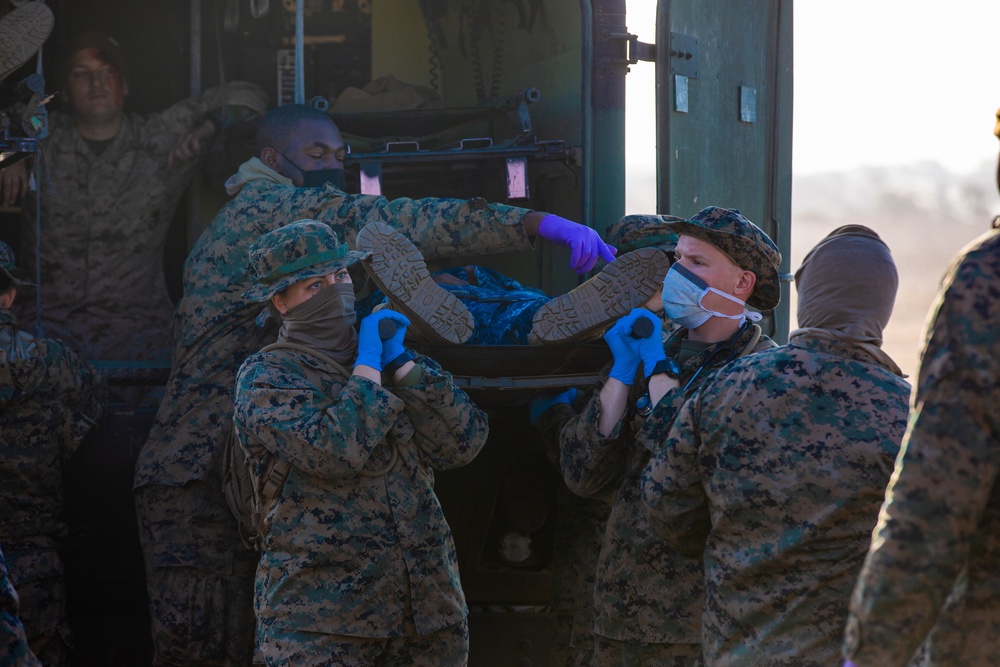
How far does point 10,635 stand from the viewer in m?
2.01

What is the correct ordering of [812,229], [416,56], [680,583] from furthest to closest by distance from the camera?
1. [812,229]
2. [416,56]
3. [680,583]

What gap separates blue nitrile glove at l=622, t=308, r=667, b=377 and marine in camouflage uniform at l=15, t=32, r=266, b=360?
2.64m

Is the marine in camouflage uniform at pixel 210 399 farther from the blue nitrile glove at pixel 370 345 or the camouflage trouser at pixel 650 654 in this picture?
the camouflage trouser at pixel 650 654

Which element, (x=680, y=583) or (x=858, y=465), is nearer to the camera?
(x=858, y=465)

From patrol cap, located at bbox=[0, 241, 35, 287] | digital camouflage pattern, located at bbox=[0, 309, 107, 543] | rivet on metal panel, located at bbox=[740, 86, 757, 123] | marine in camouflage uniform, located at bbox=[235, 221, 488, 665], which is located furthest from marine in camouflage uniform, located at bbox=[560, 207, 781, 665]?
patrol cap, located at bbox=[0, 241, 35, 287]

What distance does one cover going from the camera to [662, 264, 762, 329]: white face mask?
3.40 m

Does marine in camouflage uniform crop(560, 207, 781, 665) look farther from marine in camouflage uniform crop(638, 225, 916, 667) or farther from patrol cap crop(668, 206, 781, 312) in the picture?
marine in camouflage uniform crop(638, 225, 916, 667)

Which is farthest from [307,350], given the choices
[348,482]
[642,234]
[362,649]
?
[642,234]

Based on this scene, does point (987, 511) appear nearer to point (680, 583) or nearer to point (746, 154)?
point (680, 583)

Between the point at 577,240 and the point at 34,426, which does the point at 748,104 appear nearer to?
the point at 577,240

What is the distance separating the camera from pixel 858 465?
249 centimetres

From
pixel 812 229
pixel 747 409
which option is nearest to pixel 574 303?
pixel 747 409

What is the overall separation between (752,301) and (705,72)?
1.66 metres

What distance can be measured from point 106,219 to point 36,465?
1.51 meters
